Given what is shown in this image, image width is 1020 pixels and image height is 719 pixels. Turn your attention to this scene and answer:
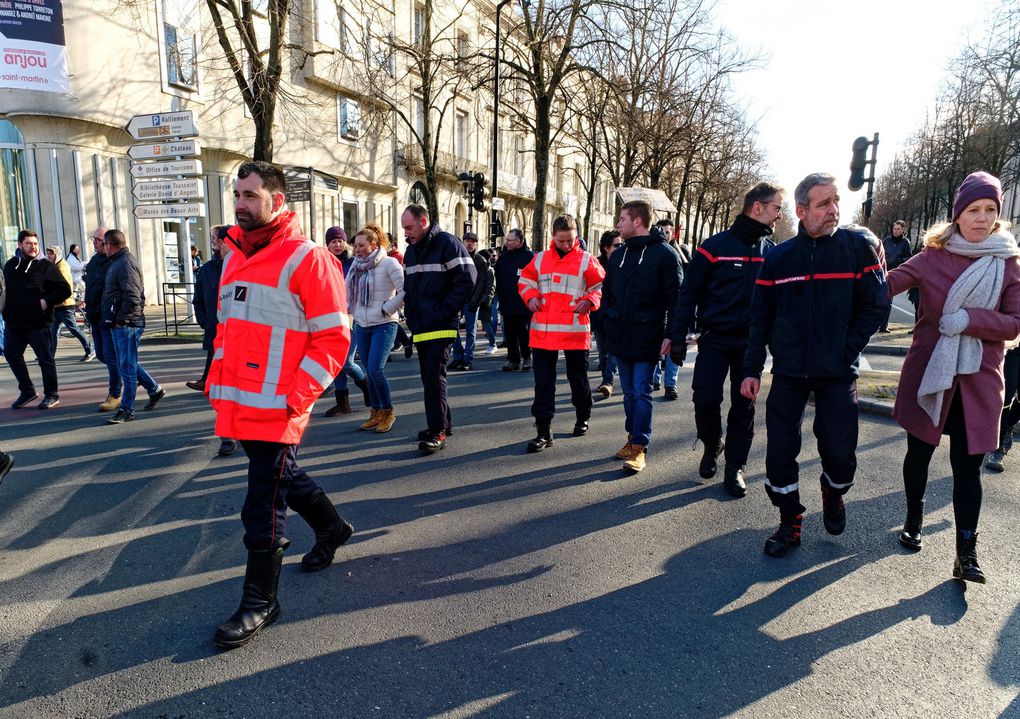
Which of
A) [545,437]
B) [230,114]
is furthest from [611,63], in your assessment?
[545,437]

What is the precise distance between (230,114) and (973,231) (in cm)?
2145

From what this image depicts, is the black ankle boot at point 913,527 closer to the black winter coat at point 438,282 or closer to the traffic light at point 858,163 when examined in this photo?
the black winter coat at point 438,282

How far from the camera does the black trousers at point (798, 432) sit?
3504 mm

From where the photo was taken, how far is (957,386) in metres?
3.40

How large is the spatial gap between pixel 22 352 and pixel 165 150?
249 inches

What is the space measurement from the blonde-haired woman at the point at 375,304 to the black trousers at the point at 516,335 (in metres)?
3.45

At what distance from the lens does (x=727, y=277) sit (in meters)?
4.50

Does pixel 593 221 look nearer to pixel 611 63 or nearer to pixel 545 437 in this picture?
pixel 611 63

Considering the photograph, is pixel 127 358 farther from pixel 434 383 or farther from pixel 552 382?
pixel 552 382

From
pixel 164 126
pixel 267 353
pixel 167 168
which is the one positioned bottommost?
pixel 267 353

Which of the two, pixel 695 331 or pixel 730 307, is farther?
pixel 695 331

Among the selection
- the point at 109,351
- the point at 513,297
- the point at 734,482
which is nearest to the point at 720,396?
the point at 734,482

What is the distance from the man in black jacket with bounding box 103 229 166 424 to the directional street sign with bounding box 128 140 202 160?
6.22 m

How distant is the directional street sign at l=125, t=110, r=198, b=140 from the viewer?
38.8ft
